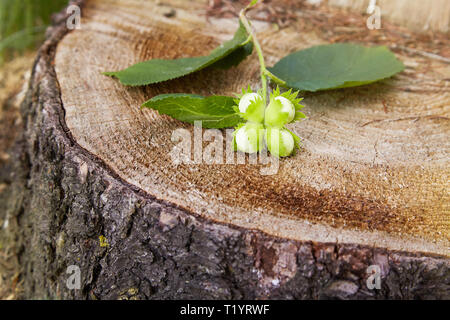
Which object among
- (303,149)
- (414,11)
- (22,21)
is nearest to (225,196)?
(303,149)

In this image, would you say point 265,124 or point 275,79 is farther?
point 275,79

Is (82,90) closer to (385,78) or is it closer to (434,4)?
(385,78)

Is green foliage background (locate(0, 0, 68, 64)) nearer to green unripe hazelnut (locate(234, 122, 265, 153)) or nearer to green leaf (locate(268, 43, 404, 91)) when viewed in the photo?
green leaf (locate(268, 43, 404, 91))

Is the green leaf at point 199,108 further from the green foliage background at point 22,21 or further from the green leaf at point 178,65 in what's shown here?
the green foliage background at point 22,21

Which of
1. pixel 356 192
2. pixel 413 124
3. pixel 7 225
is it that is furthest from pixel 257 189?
pixel 7 225

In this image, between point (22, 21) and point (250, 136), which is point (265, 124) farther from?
point (22, 21)

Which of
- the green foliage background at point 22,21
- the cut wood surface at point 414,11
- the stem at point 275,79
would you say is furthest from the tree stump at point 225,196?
the green foliage background at point 22,21
